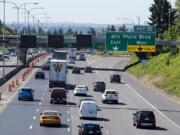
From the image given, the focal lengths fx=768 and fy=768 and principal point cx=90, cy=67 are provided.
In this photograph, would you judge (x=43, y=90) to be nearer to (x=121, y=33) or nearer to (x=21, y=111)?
(x=121, y=33)

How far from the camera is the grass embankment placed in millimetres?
90344

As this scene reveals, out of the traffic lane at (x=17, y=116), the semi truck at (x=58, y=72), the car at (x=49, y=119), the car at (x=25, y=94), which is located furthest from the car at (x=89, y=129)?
the semi truck at (x=58, y=72)

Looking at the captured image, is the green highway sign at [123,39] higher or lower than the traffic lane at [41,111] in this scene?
→ higher

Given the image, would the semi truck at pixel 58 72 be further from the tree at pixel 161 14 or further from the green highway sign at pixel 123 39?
the tree at pixel 161 14

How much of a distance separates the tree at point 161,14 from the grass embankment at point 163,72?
22481mm

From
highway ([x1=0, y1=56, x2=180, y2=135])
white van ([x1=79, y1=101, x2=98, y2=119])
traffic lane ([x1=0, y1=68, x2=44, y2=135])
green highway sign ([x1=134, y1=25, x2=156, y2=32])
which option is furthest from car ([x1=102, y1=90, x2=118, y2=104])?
green highway sign ([x1=134, y1=25, x2=156, y2=32])

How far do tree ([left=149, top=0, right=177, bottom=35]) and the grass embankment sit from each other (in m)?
22.5

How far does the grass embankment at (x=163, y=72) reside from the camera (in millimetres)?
90344

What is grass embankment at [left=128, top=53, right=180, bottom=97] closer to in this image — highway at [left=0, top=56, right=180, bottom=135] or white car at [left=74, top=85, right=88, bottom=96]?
highway at [left=0, top=56, right=180, bottom=135]

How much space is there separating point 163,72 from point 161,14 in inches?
2029

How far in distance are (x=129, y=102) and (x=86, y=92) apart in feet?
29.2

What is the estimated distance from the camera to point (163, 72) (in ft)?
346

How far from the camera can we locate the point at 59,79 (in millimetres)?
85875

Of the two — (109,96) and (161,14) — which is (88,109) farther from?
(161,14)
